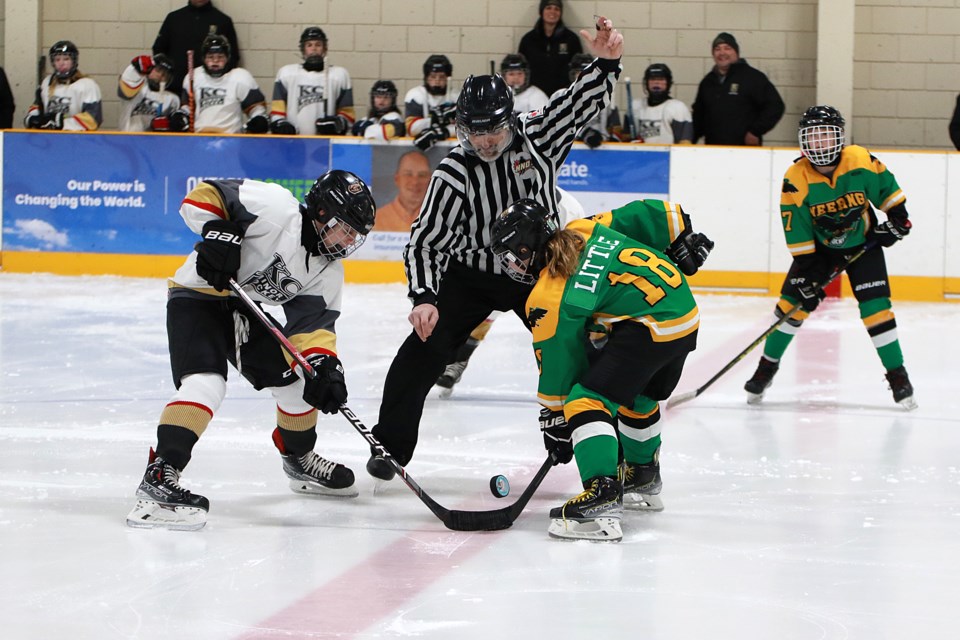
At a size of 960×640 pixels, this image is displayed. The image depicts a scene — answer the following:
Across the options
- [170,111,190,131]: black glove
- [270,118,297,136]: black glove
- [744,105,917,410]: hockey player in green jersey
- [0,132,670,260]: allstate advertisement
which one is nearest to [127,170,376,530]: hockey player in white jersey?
[744,105,917,410]: hockey player in green jersey

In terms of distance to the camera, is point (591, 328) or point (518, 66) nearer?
point (591, 328)

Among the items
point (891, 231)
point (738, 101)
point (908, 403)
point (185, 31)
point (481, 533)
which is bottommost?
point (481, 533)

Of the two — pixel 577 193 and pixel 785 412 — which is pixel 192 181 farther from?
pixel 785 412

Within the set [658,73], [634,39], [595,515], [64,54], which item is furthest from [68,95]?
[595,515]

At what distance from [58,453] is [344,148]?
489 centimetres

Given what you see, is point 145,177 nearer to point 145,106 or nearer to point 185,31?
point 145,106

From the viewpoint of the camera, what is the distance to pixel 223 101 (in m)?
8.91

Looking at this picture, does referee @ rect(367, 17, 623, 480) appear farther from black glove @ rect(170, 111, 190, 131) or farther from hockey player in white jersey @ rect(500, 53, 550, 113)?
black glove @ rect(170, 111, 190, 131)

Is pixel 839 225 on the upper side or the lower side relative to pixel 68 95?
lower

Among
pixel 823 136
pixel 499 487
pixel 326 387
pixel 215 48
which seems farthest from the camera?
pixel 215 48

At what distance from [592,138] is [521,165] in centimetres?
469

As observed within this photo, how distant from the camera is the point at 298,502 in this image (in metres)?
3.42

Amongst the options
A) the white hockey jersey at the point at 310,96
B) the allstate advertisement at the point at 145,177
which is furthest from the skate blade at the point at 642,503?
the white hockey jersey at the point at 310,96

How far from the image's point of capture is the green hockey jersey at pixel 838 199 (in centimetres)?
492
